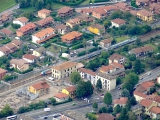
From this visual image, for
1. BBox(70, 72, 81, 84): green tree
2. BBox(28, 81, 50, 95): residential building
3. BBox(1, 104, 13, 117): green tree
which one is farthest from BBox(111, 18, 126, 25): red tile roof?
BBox(1, 104, 13, 117): green tree

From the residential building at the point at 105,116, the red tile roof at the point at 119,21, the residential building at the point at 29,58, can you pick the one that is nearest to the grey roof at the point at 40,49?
the residential building at the point at 29,58

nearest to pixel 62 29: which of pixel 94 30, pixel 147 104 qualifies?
pixel 94 30

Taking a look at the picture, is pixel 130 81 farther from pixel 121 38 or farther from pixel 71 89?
pixel 121 38

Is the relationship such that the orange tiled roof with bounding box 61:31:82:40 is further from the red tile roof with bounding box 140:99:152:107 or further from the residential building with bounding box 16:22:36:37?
the red tile roof with bounding box 140:99:152:107

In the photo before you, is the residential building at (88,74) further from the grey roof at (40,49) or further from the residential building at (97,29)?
the residential building at (97,29)

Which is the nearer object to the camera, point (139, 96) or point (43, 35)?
point (139, 96)

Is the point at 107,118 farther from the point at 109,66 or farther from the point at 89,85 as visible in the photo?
the point at 109,66
